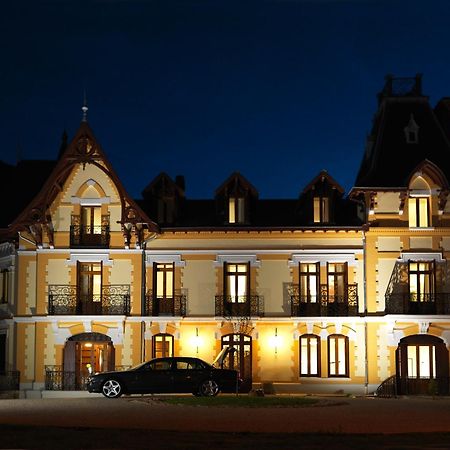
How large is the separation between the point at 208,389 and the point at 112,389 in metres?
3.20

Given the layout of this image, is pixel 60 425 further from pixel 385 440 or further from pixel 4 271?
pixel 4 271

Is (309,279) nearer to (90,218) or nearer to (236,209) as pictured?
(236,209)

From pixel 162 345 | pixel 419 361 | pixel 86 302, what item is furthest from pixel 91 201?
pixel 419 361

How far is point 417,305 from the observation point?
39.2m

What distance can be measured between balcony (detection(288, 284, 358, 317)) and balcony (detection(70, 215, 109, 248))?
8207mm

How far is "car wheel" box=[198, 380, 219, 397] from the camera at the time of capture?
3209 centimetres

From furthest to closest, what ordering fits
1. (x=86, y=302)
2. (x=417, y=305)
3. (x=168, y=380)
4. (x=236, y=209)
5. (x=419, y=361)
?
(x=236, y=209)
(x=86, y=302)
(x=419, y=361)
(x=417, y=305)
(x=168, y=380)

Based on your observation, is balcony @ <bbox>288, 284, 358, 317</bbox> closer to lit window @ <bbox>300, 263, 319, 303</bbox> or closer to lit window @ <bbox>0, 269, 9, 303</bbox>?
lit window @ <bbox>300, 263, 319, 303</bbox>

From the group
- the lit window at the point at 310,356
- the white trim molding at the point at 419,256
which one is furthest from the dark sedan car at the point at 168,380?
the white trim molding at the point at 419,256

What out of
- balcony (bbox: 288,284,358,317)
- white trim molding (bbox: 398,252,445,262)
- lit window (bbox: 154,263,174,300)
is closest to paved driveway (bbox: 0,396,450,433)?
balcony (bbox: 288,284,358,317)

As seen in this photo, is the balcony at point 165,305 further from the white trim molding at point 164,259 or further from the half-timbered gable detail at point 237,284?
the white trim molding at point 164,259

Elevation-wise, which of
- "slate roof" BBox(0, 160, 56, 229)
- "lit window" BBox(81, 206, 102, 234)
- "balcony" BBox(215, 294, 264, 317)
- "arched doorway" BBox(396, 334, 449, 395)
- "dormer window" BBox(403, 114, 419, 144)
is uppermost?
"dormer window" BBox(403, 114, 419, 144)

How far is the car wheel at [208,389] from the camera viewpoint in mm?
32094

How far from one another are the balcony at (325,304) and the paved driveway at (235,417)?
9757 mm
